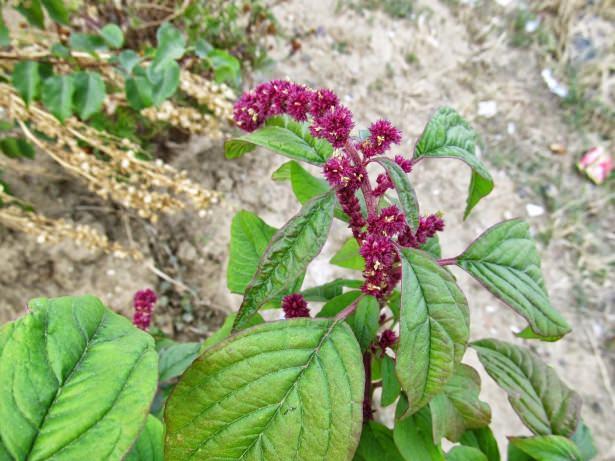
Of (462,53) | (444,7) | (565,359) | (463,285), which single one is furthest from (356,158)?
(444,7)

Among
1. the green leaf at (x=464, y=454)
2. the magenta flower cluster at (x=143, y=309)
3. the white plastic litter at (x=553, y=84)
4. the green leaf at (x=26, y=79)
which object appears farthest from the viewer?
the white plastic litter at (x=553, y=84)

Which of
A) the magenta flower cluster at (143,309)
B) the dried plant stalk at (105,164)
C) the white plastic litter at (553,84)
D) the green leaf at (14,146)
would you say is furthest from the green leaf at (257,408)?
the white plastic litter at (553,84)

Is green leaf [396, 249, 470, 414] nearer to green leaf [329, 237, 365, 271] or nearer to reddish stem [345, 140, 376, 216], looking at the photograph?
reddish stem [345, 140, 376, 216]

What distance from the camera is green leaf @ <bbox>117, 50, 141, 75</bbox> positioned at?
155 cm

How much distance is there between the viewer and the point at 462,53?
3.21m

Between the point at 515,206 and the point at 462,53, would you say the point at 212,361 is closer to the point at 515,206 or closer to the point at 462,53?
the point at 515,206

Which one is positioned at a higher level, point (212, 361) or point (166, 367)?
point (212, 361)

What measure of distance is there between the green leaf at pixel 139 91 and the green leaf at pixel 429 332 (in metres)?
1.14

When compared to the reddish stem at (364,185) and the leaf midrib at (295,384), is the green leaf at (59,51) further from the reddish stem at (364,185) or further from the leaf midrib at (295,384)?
the leaf midrib at (295,384)

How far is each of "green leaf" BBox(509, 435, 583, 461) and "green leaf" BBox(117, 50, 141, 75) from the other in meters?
1.48

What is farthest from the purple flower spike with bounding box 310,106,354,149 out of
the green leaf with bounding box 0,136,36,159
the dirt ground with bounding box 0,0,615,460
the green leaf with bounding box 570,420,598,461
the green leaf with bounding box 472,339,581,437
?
the green leaf with bounding box 0,136,36,159

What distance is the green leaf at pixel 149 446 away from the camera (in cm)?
73

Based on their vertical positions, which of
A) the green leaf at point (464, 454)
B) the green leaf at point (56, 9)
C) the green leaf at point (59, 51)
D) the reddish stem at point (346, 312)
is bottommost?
the green leaf at point (464, 454)

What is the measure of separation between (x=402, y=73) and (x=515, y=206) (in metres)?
1.04
